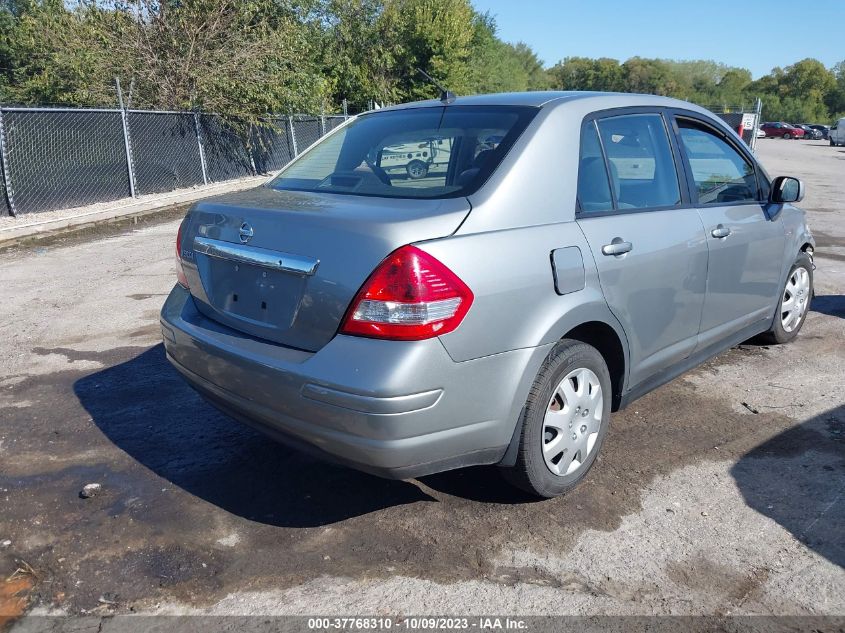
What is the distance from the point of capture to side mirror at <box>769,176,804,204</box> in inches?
181

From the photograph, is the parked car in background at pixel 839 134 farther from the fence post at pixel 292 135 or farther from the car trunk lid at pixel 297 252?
the car trunk lid at pixel 297 252

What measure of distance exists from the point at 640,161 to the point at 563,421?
4.82 ft

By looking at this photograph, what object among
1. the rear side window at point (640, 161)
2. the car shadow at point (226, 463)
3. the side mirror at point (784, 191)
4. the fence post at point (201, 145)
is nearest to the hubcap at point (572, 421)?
the car shadow at point (226, 463)

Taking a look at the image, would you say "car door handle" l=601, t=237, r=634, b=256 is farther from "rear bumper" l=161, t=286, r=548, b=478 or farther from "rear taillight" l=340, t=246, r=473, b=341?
"rear taillight" l=340, t=246, r=473, b=341

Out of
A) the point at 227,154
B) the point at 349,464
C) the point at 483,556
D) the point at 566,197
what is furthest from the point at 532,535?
the point at 227,154

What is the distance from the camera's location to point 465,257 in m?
2.65

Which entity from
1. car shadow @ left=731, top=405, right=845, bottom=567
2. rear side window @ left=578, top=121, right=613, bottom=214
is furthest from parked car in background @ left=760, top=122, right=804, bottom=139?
rear side window @ left=578, top=121, right=613, bottom=214

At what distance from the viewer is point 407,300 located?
254 cm

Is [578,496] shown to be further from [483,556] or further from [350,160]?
[350,160]

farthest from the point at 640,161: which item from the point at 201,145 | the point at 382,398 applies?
the point at 201,145

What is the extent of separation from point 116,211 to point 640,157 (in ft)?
37.0

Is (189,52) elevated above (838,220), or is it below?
above

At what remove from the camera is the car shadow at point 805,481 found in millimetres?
3023

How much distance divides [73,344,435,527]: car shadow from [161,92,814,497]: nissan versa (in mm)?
477
